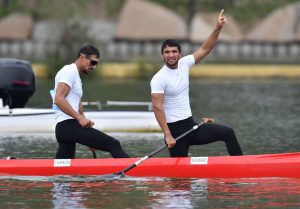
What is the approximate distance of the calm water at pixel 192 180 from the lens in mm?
16469

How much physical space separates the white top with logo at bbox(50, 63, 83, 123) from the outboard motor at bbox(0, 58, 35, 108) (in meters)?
9.61

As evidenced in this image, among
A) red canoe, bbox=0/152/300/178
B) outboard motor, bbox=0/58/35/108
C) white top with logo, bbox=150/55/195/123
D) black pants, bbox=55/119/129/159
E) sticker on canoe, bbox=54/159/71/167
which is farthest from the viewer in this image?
outboard motor, bbox=0/58/35/108

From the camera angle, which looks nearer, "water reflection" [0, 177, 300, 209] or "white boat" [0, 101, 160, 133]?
"water reflection" [0, 177, 300, 209]

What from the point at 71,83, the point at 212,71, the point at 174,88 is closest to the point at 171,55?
the point at 174,88

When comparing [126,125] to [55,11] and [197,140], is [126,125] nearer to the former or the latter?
[197,140]

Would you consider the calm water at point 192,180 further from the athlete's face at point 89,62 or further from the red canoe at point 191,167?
the athlete's face at point 89,62

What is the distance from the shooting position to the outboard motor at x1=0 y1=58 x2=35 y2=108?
27.5 metres

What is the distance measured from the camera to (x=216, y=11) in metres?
68.8

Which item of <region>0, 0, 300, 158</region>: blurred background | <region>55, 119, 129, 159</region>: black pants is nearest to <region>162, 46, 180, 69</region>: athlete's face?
<region>55, 119, 129, 159</region>: black pants

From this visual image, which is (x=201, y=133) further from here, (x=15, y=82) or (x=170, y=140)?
(x=15, y=82)

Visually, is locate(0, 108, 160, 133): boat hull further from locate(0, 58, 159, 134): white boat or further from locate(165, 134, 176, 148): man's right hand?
locate(165, 134, 176, 148): man's right hand

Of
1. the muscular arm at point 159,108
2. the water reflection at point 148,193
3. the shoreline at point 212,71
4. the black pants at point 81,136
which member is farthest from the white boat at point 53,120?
the shoreline at point 212,71

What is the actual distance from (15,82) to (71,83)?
10140 mm

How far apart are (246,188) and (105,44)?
44235 millimetres
